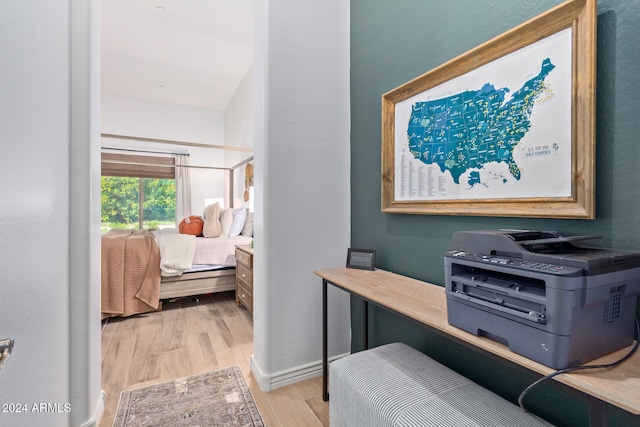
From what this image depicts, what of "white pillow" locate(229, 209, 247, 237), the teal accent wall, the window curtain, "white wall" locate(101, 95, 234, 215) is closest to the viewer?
the teal accent wall

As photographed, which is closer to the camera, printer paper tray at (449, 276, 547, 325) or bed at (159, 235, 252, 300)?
printer paper tray at (449, 276, 547, 325)

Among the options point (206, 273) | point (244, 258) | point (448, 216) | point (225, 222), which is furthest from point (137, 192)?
point (448, 216)

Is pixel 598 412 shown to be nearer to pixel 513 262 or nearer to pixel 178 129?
pixel 513 262

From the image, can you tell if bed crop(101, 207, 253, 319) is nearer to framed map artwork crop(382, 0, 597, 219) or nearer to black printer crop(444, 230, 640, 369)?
framed map artwork crop(382, 0, 597, 219)

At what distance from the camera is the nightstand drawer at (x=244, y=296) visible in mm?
2877

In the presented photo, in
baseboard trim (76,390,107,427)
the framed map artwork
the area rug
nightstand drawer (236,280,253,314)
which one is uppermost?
the framed map artwork

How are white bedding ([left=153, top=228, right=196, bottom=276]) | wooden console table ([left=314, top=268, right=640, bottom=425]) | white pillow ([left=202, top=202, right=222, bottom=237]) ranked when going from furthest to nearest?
white pillow ([left=202, top=202, right=222, bottom=237]), white bedding ([left=153, top=228, right=196, bottom=276]), wooden console table ([left=314, top=268, right=640, bottom=425])

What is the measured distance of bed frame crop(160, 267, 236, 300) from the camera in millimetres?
3205

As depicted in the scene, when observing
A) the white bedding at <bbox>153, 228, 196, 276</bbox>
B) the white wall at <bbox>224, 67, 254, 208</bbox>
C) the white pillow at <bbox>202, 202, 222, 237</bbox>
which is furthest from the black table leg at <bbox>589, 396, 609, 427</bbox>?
the white wall at <bbox>224, 67, 254, 208</bbox>

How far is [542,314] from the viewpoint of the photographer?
0.75 metres

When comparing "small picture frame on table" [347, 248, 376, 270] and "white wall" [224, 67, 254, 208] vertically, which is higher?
"white wall" [224, 67, 254, 208]

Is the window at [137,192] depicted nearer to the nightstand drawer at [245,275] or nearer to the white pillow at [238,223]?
the white pillow at [238,223]

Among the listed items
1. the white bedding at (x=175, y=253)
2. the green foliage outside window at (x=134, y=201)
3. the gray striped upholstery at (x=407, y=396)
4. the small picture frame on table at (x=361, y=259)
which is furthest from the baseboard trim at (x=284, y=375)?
the green foliage outside window at (x=134, y=201)

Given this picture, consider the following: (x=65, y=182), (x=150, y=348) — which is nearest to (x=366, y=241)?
(x=65, y=182)
